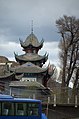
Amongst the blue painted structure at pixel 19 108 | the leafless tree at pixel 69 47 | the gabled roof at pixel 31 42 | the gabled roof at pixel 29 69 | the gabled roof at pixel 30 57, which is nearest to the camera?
the blue painted structure at pixel 19 108

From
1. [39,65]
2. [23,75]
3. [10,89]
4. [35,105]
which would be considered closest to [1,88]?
[10,89]

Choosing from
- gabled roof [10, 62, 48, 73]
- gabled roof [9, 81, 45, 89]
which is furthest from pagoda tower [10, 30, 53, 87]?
gabled roof [9, 81, 45, 89]

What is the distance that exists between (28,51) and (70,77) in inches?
652

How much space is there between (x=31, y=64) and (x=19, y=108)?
114ft

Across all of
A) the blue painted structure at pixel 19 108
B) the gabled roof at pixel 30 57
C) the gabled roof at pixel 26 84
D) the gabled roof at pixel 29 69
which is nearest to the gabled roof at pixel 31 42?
the gabled roof at pixel 30 57

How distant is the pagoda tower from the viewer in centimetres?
5325

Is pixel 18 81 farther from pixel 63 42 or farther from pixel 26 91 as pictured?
pixel 63 42

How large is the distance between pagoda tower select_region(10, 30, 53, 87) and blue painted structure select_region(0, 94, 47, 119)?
30.4 meters

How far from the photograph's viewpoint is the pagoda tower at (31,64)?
5325 centimetres

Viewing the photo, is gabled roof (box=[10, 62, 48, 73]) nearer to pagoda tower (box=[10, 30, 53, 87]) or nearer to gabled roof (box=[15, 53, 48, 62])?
pagoda tower (box=[10, 30, 53, 87])

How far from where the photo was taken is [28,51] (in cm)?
5962

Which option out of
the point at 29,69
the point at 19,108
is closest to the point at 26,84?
the point at 29,69

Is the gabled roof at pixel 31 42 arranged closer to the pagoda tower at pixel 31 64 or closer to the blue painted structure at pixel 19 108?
the pagoda tower at pixel 31 64

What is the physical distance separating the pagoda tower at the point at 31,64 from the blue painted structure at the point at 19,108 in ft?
99.7
